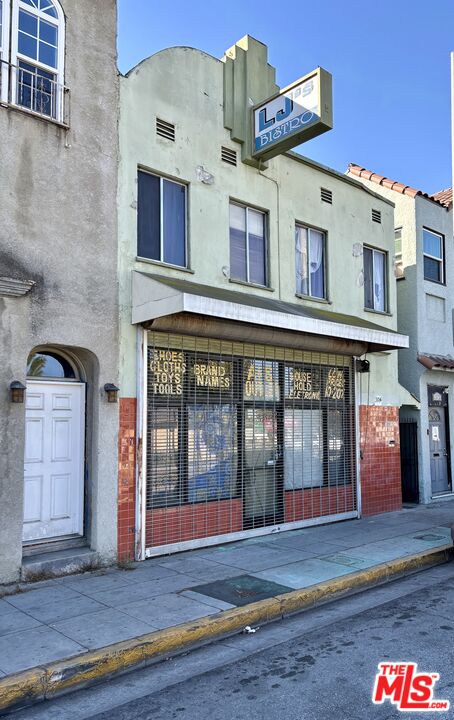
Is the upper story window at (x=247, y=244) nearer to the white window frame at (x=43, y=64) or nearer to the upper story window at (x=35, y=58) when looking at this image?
the white window frame at (x=43, y=64)

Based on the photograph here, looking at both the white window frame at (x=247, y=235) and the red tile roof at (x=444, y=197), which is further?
the red tile roof at (x=444, y=197)

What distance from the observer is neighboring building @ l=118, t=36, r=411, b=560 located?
882 centimetres

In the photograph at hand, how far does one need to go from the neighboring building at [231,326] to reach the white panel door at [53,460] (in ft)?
2.10

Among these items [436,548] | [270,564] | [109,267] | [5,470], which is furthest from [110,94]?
[436,548]

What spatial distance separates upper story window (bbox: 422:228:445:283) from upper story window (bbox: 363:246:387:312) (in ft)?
6.99

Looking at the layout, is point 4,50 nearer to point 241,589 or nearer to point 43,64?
point 43,64

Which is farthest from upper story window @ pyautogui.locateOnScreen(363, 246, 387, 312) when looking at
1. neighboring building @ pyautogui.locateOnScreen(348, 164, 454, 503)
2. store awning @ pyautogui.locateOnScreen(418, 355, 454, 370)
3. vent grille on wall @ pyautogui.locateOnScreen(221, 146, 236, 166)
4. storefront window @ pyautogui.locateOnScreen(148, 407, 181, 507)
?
storefront window @ pyautogui.locateOnScreen(148, 407, 181, 507)

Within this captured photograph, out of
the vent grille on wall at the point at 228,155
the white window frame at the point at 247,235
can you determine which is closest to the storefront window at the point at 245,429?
the white window frame at the point at 247,235

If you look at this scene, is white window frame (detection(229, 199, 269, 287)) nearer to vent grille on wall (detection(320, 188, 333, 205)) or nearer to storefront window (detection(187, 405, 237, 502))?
vent grille on wall (detection(320, 188, 333, 205))

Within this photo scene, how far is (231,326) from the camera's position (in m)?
9.68

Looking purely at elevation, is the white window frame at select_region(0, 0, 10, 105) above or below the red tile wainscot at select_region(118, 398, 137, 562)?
above

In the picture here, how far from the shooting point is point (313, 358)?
11734 millimetres

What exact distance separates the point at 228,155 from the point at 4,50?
398 cm

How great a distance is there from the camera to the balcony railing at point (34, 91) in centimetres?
773
